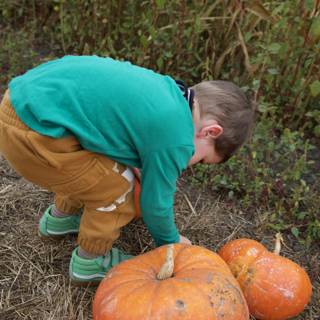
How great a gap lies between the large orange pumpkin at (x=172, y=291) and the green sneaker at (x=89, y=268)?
267 millimetres

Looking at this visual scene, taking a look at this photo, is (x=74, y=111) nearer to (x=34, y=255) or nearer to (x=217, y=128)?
(x=217, y=128)

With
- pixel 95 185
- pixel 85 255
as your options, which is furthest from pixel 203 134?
pixel 85 255

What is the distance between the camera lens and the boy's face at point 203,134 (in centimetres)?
208

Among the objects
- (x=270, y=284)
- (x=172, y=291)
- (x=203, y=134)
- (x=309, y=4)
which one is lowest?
(x=270, y=284)

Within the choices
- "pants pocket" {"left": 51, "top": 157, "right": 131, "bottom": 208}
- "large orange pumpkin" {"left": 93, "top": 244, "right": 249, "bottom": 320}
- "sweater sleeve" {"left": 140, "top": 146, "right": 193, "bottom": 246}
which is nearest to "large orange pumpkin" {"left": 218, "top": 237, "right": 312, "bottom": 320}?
"large orange pumpkin" {"left": 93, "top": 244, "right": 249, "bottom": 320}

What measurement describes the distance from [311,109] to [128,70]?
1949 mm

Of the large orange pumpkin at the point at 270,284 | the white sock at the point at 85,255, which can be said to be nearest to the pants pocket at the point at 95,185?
the white sock at the point at 85,255

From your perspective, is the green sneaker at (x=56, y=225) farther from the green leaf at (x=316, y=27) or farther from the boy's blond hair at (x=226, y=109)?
the green leaf at (x=316, y=27)

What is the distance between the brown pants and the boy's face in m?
0.30

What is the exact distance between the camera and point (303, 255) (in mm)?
2773

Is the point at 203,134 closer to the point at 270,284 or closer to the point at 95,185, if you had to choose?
the point at 95,185

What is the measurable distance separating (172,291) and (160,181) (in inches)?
16.3

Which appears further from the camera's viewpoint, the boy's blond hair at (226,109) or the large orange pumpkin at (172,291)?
the boy's blond hair at (226,109)

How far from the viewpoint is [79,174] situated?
2049 millimetres
